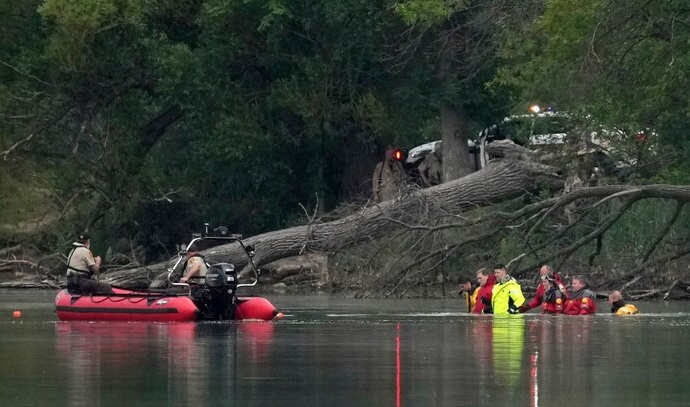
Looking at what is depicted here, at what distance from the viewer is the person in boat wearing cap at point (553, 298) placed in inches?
1259

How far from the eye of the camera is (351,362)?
18.8 metres

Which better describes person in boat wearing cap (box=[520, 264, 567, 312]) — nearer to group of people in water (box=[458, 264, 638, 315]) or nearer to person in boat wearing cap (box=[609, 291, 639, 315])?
group of people in water (box=[458, 264, 638, 315])

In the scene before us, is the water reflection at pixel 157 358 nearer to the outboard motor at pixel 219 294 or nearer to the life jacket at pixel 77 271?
the outboard motor at pixel 219 294

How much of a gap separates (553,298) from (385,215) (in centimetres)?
648

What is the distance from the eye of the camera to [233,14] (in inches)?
1848

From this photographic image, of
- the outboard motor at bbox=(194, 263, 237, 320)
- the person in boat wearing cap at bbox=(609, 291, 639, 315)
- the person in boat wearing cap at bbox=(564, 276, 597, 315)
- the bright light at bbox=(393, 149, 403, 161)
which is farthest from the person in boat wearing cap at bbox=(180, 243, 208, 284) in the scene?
the bright light at bbox=(393, 149, 403, 161)

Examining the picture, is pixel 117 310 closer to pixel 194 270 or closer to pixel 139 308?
pixel 139 308

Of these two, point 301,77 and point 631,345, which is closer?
point 631,345

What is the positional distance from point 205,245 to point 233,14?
5952 millimetres

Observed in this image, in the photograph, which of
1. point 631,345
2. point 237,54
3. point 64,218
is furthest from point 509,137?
point 631,345

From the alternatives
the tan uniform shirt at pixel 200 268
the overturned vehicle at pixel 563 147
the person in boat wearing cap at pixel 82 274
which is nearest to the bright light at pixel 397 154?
the overturned vehicle at pixel 563 147

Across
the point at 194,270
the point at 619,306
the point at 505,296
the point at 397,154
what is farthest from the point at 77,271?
the point at 397,154

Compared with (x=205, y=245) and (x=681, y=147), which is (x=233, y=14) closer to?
(x=205, y=245)

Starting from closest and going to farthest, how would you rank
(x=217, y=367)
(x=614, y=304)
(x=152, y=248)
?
(x=217, y=367), (x=614, y=304), (x=152, y=248)
